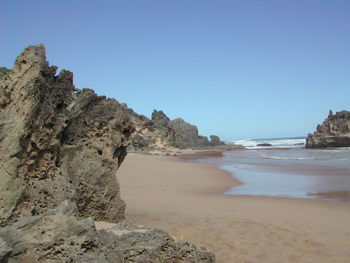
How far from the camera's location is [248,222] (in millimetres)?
6727

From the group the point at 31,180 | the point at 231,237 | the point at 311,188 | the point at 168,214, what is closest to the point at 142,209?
the point at 168,214

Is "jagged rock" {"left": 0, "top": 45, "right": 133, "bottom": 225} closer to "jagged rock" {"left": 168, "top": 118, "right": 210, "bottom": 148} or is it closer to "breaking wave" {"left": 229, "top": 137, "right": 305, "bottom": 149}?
"jagged rock" {"left": 168, "top": 118, "right": 210, "bottom": 148}

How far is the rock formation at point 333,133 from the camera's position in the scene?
5341cm

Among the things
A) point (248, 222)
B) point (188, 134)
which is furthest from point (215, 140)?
point (248, 222)

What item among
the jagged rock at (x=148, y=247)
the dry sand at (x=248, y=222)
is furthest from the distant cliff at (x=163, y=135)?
Answer: the jagged rock at (x=148, y=247)

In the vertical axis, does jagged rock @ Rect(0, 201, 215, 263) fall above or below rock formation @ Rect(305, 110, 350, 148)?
below

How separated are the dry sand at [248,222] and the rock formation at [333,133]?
48.5 m

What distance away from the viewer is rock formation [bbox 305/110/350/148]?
53.4 metres

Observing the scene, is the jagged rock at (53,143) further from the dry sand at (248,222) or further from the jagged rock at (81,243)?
the dry sand at (248,222)

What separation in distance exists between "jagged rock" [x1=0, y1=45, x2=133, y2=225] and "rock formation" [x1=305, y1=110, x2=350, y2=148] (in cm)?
5428

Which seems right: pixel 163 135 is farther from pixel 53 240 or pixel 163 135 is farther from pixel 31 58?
pixel 53 240

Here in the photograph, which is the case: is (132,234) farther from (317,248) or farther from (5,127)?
(317,248)

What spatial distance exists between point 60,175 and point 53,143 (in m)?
0.54

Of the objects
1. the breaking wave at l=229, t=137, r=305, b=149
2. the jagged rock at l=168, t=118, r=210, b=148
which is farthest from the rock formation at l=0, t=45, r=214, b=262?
the breaking wave at l=229, t=137, r=305, b=149
